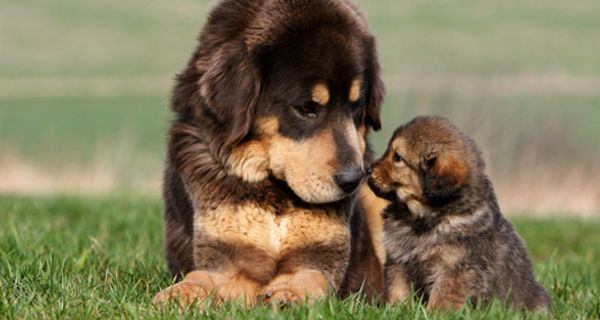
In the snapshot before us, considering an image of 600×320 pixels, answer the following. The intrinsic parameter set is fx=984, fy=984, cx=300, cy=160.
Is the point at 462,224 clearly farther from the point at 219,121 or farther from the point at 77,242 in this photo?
the point at 77,242

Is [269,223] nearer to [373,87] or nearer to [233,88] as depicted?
[233,88]

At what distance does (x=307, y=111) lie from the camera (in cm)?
543

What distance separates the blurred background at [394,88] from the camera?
15.9 metres

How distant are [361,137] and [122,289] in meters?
1.67

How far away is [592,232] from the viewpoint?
1140 centimetres

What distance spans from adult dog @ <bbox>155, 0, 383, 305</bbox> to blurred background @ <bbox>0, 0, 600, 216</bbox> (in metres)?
0.66

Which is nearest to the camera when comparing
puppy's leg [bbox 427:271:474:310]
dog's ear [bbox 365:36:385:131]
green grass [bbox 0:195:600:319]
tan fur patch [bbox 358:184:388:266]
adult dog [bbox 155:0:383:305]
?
green grass [bbox 0:195:600:319]

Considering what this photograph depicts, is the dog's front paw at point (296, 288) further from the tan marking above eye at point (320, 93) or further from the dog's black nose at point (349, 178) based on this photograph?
the tan marking above eye at point (320, 93)

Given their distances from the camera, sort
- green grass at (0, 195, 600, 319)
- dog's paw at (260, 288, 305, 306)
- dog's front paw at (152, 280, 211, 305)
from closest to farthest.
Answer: green grass at (0, 195, 600, 319) → dog's front paw at (152, 280, 211, 305) → dog's paw at (260, 288, 305, 306)

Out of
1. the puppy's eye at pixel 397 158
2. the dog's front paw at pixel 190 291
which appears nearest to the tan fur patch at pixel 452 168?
the puppy's eye at pixel 397 158

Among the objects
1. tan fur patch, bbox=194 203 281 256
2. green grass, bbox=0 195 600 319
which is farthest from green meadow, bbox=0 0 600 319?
tan fur patch, bbox=194 203 281 256

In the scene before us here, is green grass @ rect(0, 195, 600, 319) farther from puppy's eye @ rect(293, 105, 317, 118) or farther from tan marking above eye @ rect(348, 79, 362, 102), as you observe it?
tan marking above eye @ rect(348, 79, 362, 102)

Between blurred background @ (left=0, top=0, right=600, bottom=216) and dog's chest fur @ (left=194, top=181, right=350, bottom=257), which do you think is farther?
blurred background @ (left=0, top=0, right=600, bottom=216)

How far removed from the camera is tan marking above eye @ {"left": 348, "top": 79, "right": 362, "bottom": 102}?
18.1ft
